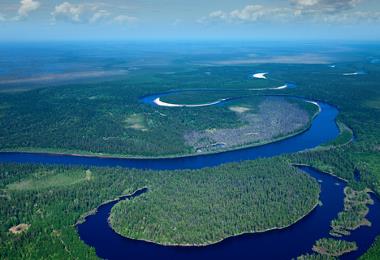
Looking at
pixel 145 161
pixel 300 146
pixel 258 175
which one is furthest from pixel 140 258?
pixel 300 146

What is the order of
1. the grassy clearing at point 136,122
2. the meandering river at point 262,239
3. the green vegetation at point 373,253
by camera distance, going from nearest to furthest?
the green vegetation at point 373,253, the meandering river at point 262,239, the grassy clearing at point 136,122

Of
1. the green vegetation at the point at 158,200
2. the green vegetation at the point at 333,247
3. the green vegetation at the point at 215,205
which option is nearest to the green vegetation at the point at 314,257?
the green vegetation at the point at 333,247

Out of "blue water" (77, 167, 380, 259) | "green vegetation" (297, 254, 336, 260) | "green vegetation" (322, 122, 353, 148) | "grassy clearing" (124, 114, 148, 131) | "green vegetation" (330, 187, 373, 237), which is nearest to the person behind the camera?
"green vegetation" (297, 254, 336, 260)

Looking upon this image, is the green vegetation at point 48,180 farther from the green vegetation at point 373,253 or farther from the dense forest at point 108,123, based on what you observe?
the green vegetation at point 373,253

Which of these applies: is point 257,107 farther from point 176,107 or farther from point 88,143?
point 88,143

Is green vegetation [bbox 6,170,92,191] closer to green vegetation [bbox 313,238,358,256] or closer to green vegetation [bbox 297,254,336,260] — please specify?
green vegetation [bbox 297,254,336,260]

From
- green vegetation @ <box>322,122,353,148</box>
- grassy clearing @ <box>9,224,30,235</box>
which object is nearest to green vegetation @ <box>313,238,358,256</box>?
grassy clearing @ <box>9,224,30,235</box>
